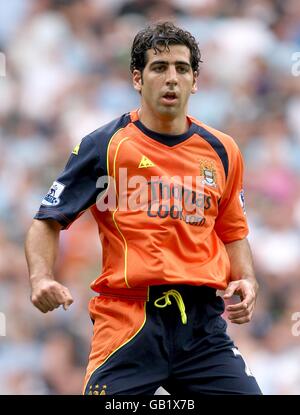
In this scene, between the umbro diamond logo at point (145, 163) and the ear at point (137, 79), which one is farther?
the ear at point (137, 79)

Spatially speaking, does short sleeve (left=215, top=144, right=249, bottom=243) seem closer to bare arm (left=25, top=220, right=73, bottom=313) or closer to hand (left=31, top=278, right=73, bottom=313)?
bare arm (left=25, top=220, right=73, bottom=313)

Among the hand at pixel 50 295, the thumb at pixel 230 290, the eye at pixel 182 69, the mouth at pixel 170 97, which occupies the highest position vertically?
the eye at pixel 182 69

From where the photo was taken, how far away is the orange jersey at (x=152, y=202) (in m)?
4.42

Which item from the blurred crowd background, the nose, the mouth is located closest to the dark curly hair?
the nose

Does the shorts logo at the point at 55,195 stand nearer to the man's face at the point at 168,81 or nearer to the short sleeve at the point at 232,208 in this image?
the man's face at the point at 168,81

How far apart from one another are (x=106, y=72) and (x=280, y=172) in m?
1.82

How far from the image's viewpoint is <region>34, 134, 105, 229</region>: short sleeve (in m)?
4.54

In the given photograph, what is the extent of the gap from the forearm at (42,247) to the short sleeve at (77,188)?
0.05 m

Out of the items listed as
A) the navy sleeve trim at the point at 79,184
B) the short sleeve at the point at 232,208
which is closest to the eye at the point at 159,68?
the navy sleeve trim at the point at 79,184

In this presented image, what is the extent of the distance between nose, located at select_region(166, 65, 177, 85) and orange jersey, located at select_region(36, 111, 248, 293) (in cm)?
27

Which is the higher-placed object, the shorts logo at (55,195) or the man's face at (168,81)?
the man's face at (168,81)

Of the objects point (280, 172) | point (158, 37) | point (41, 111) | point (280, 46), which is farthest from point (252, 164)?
point (158, 37)

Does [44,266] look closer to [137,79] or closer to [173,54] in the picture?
[137,79]
